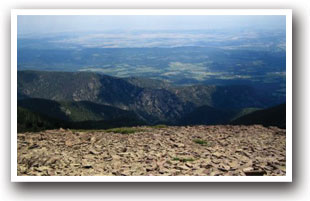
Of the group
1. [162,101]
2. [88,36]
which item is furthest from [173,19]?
[162,101]

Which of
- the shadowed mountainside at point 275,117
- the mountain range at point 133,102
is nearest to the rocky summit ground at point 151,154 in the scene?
the shadowed mountainside at point 275,117

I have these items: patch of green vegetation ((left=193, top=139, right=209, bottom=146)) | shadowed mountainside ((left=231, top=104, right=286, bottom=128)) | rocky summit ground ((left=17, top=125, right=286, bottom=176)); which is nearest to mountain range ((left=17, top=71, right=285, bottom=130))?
shadowed mountainside ((left=231, top=104, right=286, bottom=128))

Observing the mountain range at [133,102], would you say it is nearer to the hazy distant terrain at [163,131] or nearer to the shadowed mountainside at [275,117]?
the shadowed mountainside at [275,117]

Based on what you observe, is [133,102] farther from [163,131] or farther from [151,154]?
[151,154]

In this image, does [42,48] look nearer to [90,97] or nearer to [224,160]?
[224,160]

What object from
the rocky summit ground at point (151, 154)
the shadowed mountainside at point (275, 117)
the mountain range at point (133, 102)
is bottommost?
the rocky summit ground at point (151, 154)

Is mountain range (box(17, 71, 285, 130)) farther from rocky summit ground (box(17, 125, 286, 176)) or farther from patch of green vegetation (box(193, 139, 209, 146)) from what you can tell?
patch of green vegetation (box(193, 139, 209, 146))

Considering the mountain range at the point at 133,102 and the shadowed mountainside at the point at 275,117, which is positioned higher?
the mountain range at the point at 133,102

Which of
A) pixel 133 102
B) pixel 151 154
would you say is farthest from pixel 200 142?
pixel 133 102

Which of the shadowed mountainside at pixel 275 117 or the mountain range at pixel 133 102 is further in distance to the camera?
the mountain range at pixel 133 102
